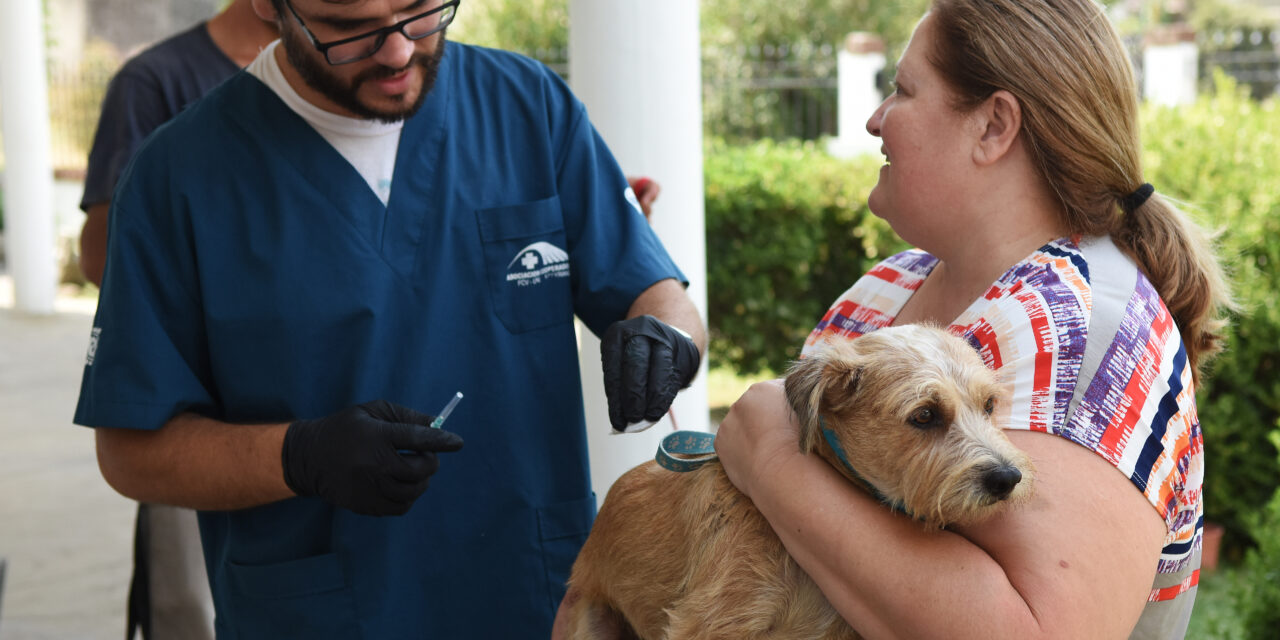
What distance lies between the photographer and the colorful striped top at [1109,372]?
69.6 inches

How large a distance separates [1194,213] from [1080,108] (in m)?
3.82

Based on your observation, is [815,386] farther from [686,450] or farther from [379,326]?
[379,326]

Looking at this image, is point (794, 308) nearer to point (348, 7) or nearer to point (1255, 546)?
point (1255, 546)

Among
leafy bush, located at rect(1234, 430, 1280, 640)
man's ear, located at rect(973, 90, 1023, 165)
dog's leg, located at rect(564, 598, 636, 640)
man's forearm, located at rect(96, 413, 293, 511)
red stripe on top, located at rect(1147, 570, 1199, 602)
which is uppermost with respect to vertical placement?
man's ear, located at rect(973, 90, 1023, 165)

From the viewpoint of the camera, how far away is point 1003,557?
5.67 ft

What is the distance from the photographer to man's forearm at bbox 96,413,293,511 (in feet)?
7.58

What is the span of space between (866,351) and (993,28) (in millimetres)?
628

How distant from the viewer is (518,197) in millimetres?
2684

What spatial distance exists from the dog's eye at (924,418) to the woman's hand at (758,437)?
0.66 ft

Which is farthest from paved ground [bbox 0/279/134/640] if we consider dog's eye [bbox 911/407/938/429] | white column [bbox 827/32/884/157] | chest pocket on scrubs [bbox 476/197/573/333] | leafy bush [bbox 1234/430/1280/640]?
white column [bbox 827/32/884/157]

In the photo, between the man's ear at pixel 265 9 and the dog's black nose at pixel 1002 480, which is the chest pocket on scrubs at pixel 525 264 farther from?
the dog's black nose at pixel 1002 480

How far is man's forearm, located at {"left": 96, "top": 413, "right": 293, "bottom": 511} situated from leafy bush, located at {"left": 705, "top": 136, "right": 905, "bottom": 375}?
692cm

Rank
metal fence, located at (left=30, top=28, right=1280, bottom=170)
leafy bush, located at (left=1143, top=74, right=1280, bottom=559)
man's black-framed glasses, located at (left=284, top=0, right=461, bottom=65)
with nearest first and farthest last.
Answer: man's black-framed glasses, located at (left=284, top=0, right=461, bottom=65) → leafy bush, located at (left=1143, top=74, right=1280, bottom=559) → metal fence, located at (left=30, top=28, right=1280, bottom=170)

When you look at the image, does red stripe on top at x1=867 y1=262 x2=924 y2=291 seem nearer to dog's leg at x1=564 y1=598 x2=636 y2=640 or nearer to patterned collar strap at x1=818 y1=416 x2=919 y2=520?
patterned collar strap at x1=818 y1=416 x2=919 y2=520
